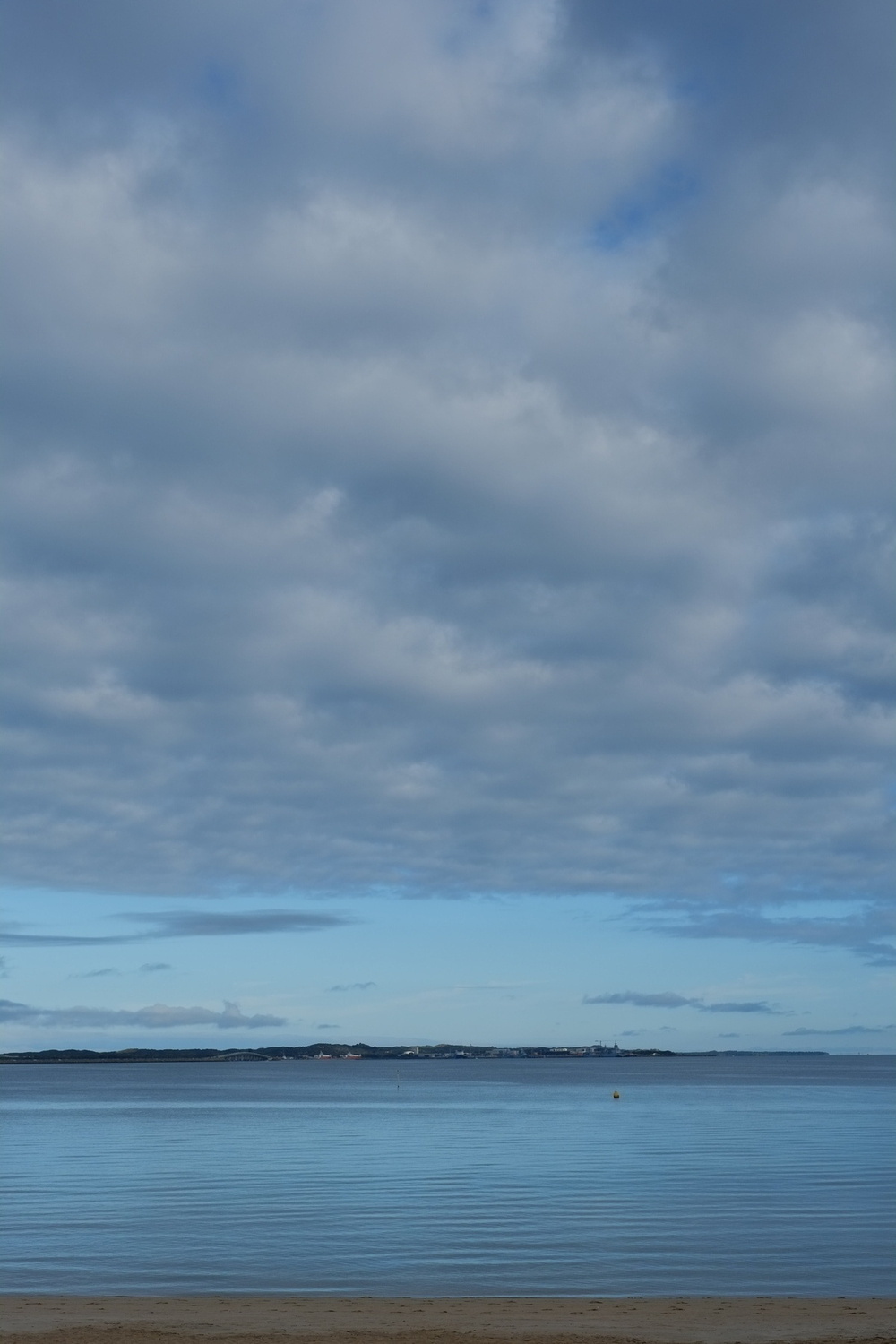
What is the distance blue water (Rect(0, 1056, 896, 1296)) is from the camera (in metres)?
30.3

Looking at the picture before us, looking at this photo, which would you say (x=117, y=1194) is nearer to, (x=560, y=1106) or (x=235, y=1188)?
(x=235, y=1188)

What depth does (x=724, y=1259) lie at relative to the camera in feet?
107

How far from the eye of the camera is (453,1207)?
139ft

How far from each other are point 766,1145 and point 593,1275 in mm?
42400

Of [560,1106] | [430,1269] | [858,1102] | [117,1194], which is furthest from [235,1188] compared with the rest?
[858,1102]

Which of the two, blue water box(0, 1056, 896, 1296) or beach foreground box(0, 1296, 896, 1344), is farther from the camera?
blue water box(0, 1056, 896, 1296)

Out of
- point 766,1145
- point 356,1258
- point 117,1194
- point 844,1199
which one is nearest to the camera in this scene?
point 356,1258

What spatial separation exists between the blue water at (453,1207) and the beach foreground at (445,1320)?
1.68 m

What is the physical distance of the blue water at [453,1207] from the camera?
99.3ft

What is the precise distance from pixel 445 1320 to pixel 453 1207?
18596mm

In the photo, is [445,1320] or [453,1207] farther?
[453,1207]

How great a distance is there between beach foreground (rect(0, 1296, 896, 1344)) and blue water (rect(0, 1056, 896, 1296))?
1683 millimetres

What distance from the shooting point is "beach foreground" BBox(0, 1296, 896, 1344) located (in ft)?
74.2

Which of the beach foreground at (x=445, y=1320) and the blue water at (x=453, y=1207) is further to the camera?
the blue water at (x=453, y=1207)
